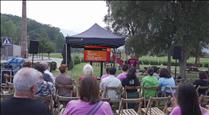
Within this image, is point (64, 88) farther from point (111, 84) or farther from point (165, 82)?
point (165, 82)

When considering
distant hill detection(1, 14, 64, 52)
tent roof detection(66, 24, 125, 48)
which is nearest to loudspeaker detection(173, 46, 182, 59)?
tent roof detection(66, 24, 125, 48)

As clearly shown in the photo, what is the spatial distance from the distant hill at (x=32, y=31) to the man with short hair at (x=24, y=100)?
92321 millimetres

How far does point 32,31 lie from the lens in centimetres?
10325

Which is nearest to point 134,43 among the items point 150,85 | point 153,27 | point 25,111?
point 153,27

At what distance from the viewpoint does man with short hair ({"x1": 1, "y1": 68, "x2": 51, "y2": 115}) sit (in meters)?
3.89

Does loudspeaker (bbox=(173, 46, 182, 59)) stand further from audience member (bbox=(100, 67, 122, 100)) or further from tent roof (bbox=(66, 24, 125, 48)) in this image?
audience member (bbox=(100, 67, 122, 100))

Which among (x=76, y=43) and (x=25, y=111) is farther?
(x=76, y=43)

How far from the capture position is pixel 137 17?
26.9m

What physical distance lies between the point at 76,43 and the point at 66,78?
8.15 m

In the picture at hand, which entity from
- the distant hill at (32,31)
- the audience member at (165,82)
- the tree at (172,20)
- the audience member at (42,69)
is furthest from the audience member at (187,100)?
the distant hill at (32,31)

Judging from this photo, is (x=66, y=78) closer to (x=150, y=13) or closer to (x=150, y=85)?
(x=150, y=85)

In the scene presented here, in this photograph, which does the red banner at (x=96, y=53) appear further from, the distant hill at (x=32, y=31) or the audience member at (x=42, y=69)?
the distant hill at (x=32, y=31)

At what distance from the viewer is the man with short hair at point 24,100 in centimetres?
389

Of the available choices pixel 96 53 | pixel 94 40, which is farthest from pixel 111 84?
pixel 94 40
